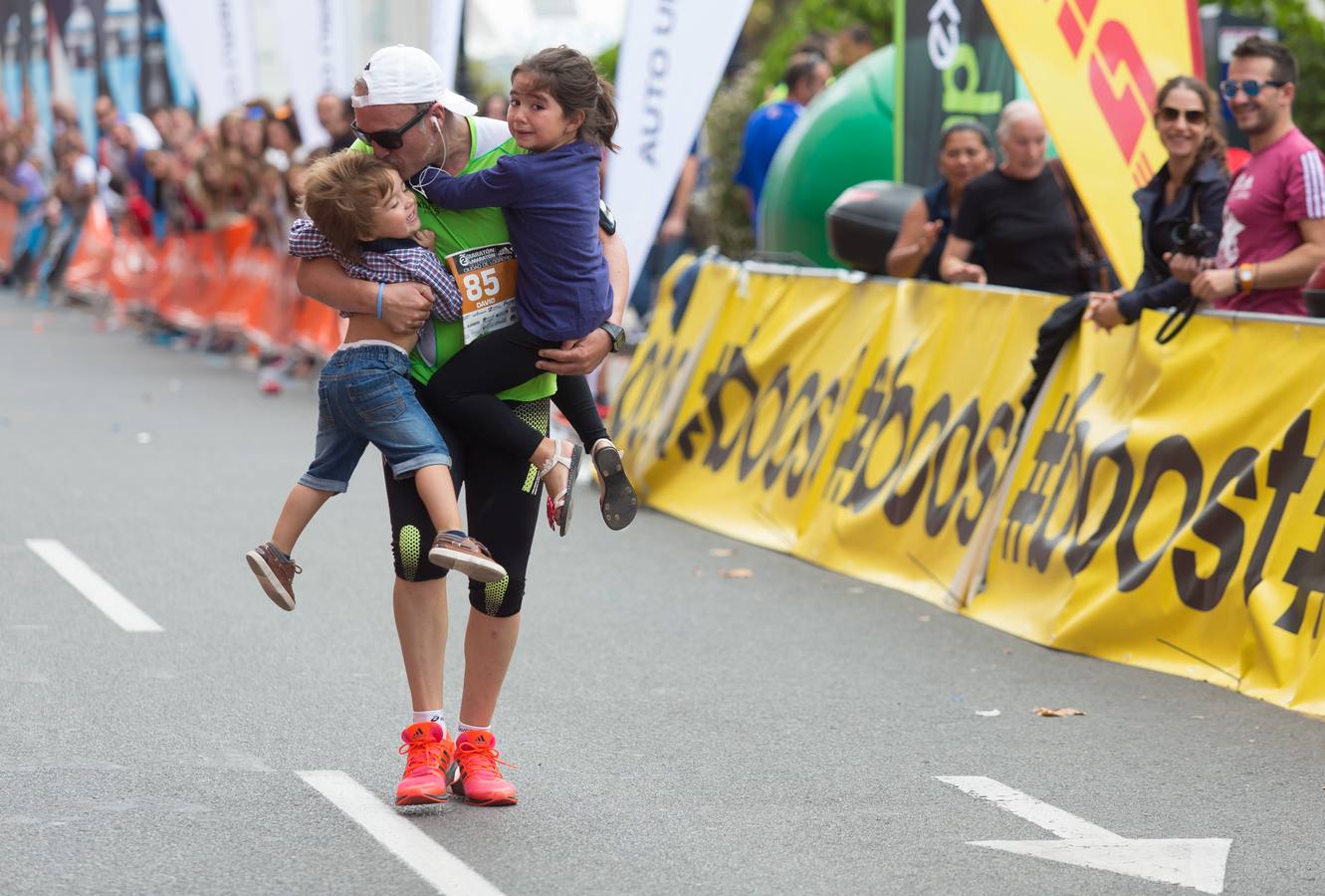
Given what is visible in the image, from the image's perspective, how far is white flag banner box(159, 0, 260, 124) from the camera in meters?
22.3

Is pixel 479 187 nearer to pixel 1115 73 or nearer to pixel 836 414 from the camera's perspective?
pixel 1115 73

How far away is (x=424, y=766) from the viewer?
5359 mm

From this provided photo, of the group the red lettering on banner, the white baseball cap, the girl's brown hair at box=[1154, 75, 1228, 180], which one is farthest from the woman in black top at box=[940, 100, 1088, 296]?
the white baseball cap

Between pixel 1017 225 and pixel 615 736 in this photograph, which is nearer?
pixel 615 736

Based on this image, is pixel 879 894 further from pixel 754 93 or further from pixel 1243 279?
pixel 754 93

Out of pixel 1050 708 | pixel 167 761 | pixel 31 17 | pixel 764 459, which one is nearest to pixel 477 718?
pixel 167 761

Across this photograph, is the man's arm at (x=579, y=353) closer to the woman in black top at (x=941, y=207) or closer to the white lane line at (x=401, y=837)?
the white lane line at (x=401, y=837)

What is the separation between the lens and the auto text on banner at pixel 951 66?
1193 centimetres

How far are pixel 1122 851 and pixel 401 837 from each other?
5.79ft

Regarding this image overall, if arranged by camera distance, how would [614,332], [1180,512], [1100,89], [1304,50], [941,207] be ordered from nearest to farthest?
[614,332] → [1180,512] → [1100,89] → [941,207] → [1304,50]

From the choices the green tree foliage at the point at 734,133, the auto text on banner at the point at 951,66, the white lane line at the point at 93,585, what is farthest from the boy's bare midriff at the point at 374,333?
the green tree foliage at the point at 734,133

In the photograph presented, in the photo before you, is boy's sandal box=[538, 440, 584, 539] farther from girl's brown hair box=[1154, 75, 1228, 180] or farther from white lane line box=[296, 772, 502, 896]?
girl's brown hair box=[1154, 75, 1228, 180]

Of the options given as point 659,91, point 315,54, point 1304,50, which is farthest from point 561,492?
point 1304,50

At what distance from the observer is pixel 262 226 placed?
18797 millimetres
